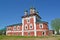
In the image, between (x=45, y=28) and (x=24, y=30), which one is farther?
(x=24, y=30)

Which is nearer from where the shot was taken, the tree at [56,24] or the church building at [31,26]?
the church building at [31,26]

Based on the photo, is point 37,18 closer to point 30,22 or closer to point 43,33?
point 30,22

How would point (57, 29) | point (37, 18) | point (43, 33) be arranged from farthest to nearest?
point (57, 29), point (37, 18), point (43, 33)

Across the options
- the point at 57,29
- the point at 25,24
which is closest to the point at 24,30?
the point at 25,24

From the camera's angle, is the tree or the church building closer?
the church building

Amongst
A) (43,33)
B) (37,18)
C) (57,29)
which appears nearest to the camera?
(43,33)

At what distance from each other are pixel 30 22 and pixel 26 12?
5.56m

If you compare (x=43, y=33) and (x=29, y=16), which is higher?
(x=29, y=16)

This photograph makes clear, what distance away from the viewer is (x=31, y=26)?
5534cm

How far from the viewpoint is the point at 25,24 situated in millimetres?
57344

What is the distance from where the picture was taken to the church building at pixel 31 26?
52.8 meters

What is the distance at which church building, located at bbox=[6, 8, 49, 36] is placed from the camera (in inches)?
2077

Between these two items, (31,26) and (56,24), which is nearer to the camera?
(31,26)

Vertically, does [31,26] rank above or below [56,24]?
below
